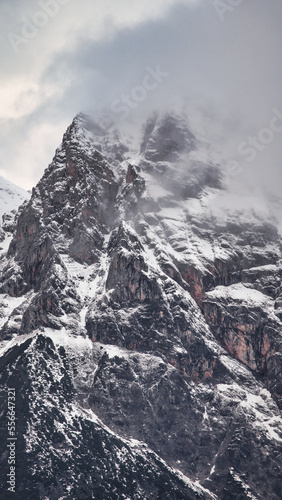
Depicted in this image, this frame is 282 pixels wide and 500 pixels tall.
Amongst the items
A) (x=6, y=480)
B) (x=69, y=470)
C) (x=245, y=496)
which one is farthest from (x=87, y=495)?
(x=245, y=496)

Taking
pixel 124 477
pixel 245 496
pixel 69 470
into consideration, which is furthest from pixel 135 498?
pixel 245 496

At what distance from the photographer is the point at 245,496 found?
200 meters

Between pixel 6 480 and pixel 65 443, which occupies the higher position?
pixel 65 443

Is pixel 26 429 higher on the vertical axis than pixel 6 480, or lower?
higher

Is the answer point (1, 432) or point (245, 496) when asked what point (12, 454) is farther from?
point (245, 496)

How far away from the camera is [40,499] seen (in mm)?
181000

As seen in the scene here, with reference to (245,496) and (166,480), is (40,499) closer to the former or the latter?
(166,480)

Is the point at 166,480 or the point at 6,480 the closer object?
the point at 6,480

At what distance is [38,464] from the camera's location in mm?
190750

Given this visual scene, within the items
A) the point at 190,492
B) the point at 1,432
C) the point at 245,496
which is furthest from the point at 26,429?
the point at 245,496

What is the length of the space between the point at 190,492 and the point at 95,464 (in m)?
29.9

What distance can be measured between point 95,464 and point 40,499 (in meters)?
21.4

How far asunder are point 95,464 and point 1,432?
98.1 feet

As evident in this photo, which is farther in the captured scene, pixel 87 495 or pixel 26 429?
pixel 26 429
